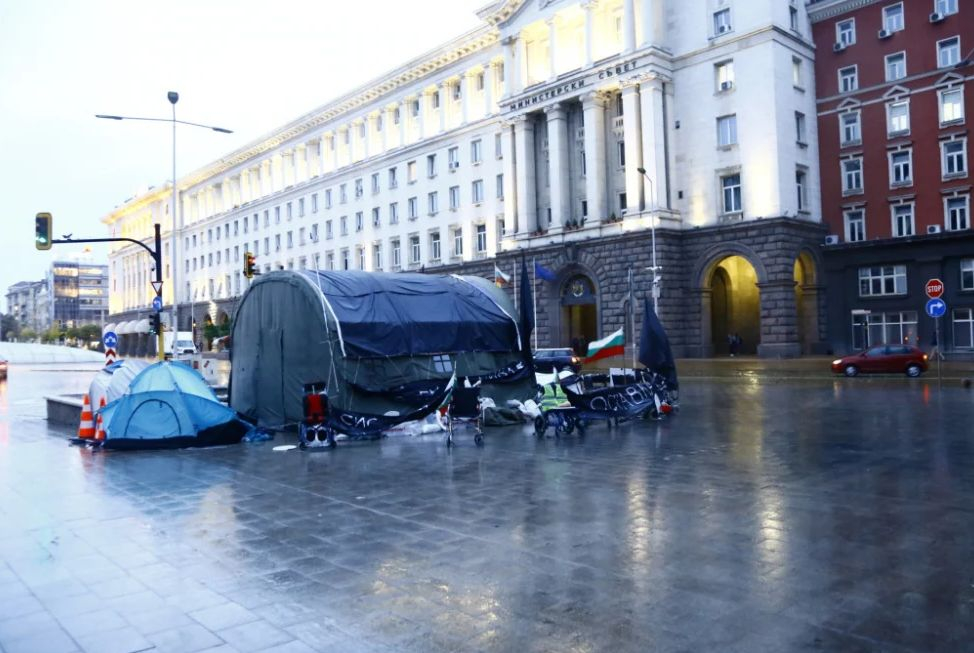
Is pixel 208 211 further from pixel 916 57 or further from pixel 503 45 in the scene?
pixel 916 57

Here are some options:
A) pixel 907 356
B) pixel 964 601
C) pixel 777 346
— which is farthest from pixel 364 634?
pixel 777 346

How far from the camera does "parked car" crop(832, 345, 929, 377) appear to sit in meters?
29.7

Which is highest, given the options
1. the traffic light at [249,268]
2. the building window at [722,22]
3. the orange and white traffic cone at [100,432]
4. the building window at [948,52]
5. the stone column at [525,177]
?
the building window at [722,22]

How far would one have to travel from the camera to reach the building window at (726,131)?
1665 inches

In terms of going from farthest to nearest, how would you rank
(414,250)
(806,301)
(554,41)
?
(414,250) → (554,41) → (806,301)

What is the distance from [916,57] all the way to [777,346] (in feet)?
54.2

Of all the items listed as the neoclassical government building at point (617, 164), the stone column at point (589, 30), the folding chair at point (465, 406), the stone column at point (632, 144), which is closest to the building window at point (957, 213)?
the neoclassical government building at point (617, 164)

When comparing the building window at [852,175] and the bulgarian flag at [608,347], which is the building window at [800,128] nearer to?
the building window at [852,175]

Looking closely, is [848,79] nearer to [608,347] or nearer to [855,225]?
[855,225]

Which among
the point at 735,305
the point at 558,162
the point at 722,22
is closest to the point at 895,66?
the point at 722,22

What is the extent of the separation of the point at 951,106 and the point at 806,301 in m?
11.9

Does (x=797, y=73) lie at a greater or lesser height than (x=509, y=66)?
lesser

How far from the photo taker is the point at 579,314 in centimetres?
5012

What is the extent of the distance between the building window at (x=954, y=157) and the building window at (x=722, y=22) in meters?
12.6
